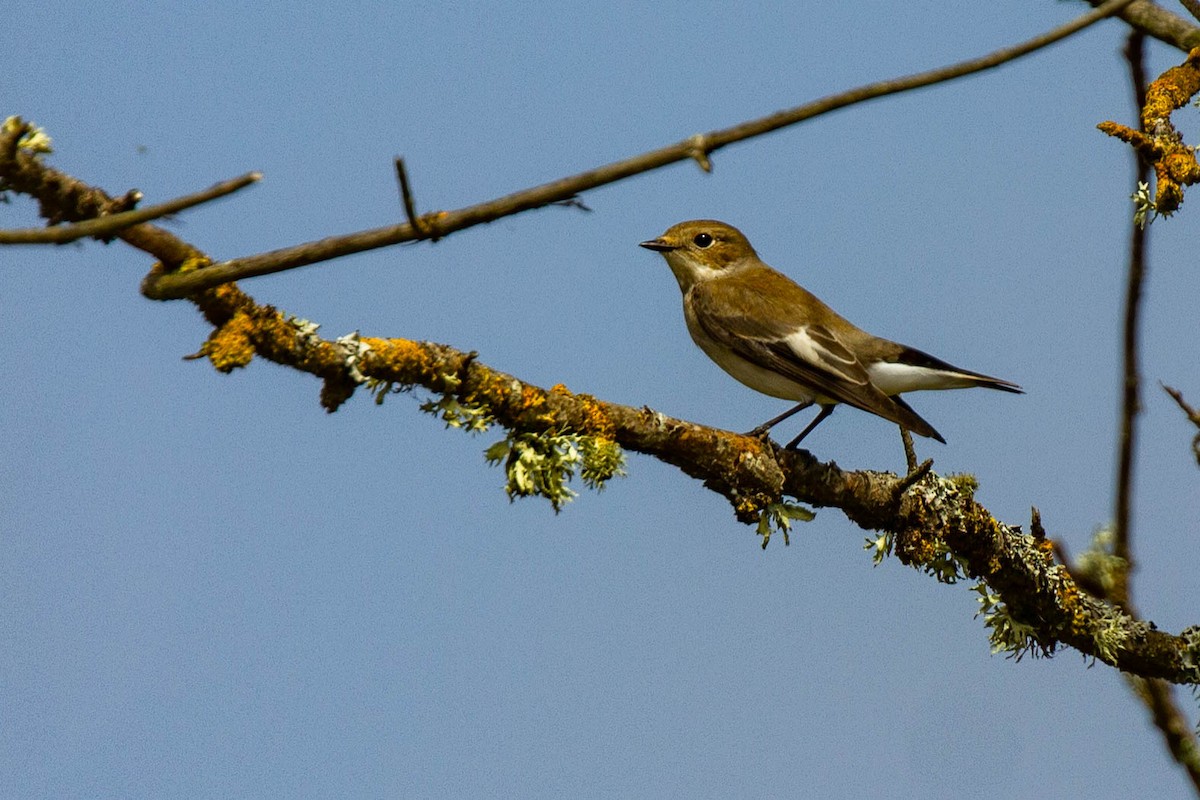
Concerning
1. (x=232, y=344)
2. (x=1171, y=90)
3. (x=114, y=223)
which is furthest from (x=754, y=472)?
(x=114, y=223)

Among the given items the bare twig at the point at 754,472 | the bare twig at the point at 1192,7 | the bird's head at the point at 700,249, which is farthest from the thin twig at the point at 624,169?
the bird's head at the point at 700,249

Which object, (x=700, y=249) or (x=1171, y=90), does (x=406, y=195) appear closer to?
(x=1171, y=90)

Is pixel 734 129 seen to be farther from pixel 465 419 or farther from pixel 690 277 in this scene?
pixel 690 277

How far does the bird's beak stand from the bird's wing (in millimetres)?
754

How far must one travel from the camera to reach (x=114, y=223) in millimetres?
2715

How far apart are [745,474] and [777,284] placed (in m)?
3.24

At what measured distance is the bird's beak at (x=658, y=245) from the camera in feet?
29.3

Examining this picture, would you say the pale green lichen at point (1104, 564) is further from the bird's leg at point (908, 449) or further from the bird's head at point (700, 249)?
the bird's head at point (700, 249)

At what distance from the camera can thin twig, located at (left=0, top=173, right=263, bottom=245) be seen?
2428 mm

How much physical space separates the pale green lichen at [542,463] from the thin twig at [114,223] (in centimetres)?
204

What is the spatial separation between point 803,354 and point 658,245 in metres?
1.97

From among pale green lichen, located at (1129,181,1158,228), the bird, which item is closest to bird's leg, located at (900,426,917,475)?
the bird

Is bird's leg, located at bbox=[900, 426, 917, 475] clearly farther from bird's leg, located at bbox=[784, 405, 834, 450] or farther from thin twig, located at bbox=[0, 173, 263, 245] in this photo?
thin twig, located at bbox=[0, 173, 263, 245]

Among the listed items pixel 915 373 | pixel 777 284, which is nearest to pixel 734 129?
pixel 915 373
